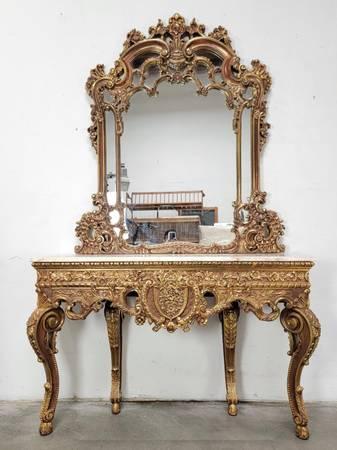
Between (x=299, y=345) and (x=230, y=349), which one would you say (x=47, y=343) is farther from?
(x=299, y=345)

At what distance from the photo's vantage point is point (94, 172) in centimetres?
185

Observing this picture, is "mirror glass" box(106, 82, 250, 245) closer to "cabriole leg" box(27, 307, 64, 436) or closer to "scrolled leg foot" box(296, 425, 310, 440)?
"cabriole leg" box(27, 307, 64, 436)

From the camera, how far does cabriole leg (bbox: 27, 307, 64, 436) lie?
1.42 meters

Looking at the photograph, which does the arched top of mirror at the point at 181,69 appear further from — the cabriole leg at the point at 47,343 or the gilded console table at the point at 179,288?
the cabriole leg at the point at 47,343

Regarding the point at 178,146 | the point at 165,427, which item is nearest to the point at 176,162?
the point at 178,146

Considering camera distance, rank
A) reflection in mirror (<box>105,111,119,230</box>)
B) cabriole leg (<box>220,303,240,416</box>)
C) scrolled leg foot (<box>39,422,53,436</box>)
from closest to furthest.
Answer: scrolled leg foot (<box>39,422,53,436</box>)
cabriole leg (<box>220,303,240,416</box>)
reflection in mirror (<box>105,111,119,230</box>)

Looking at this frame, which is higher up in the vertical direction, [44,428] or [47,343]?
[47,343]

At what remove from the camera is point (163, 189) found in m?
1.76

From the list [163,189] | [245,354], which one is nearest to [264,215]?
[163,189]

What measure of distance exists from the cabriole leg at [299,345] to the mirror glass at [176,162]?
538 millimetres

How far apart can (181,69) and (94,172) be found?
0.78m

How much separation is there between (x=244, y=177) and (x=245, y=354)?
105 centimetres

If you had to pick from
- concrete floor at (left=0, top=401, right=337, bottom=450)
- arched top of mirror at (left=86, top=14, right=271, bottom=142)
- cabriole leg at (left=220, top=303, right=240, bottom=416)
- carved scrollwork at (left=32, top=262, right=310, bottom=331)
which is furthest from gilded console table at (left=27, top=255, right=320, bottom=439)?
arched top of mirror at (left=86, top=14, right=271, bottom=142)

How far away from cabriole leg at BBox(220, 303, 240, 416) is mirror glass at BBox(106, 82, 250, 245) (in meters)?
0.40
